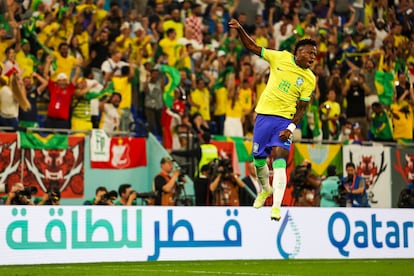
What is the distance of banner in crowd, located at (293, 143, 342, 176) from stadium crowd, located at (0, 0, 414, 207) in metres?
0.44

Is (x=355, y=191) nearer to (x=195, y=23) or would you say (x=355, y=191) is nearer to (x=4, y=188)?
(x=195, y=23)

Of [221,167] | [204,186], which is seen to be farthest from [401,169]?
[204,186]

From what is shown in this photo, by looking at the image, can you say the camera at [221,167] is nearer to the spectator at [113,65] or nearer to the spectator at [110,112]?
the spectator at [110,112]

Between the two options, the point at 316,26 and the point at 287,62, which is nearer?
the point at 287,62

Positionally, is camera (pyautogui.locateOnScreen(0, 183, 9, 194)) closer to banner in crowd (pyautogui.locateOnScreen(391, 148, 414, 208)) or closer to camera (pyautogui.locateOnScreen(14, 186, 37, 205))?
camera (pyautogui.locateOnScreen(14, 186, 37, 205))

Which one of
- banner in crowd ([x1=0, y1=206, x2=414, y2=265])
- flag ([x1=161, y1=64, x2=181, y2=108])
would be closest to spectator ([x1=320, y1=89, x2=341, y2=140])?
flag ([x1=161, y1=64, x2=181, y2=108])

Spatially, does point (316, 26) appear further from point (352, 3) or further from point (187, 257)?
point (187, 257)

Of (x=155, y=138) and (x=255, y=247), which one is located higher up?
(x=155, y=138)

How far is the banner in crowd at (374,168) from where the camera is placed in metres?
22.4

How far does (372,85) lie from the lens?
24766mm

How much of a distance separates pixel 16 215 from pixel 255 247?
4.62m

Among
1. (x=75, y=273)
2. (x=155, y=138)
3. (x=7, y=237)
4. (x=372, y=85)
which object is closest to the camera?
(x=75, y=273)

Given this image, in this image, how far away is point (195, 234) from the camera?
16.1 meters

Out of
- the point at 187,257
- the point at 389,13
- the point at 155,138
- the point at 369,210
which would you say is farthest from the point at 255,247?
the point at 389,13
